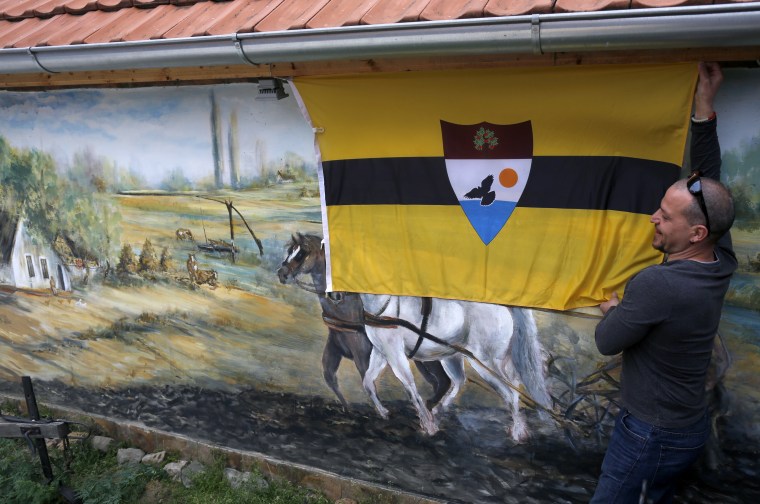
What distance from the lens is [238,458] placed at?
529 cm

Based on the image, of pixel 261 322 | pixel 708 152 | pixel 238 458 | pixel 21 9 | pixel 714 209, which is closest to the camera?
pixel 714 209

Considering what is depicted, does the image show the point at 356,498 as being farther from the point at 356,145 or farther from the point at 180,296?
the point at 356,145

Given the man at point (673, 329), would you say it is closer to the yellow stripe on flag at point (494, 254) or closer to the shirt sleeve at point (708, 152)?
the shirt sleeve at point (708, 152)

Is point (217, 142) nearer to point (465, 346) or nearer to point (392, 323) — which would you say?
point (392, 323)

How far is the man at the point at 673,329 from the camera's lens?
2.92 m

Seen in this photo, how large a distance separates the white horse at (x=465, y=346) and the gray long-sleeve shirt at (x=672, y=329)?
0.88m

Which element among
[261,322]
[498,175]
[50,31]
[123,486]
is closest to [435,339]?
Answer: [498,175]

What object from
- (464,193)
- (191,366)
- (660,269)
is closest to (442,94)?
(464,193)

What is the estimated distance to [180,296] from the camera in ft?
17.3

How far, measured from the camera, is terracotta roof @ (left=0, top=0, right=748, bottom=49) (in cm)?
304

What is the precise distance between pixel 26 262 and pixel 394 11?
4.34 metres

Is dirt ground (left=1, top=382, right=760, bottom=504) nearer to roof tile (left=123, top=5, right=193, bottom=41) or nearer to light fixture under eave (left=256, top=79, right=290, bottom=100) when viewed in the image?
light fixture under eave (left=256, top=79, right=290, bottom=100)

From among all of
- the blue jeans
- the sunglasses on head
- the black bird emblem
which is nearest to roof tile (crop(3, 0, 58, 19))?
the black bird emblem

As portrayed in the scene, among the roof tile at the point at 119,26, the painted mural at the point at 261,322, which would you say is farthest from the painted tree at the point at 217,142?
the roof tile at the point at 119,26
